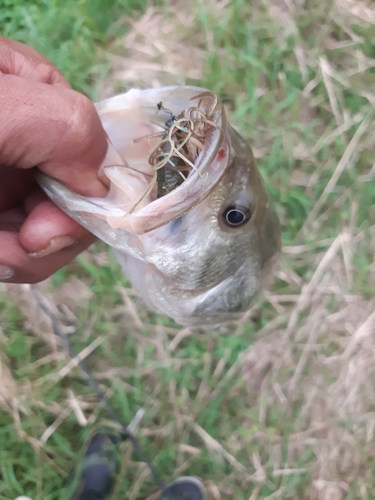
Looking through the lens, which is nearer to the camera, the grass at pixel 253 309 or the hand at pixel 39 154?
the hand at pixel 39 154

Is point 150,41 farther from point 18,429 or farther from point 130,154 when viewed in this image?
point 18,429

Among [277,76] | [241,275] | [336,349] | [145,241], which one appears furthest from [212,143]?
[336,349]

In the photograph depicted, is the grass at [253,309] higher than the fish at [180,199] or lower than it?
lower

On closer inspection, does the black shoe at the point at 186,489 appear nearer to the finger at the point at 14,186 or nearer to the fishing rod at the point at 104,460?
the fishing rod at the point at 104,460

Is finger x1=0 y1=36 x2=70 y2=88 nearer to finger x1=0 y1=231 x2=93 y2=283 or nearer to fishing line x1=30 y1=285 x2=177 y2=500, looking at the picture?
finger x1=0 y1=231 x2=93 y2=283

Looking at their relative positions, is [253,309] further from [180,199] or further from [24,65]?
[24,65]

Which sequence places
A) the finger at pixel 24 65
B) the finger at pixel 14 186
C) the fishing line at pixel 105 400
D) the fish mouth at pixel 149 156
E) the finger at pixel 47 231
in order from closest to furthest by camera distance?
the fish mouth at pixel 149 156 → the finger at pixel 24 65 → the finger at pixel 47 231 → the finger at pixel 14 186 → the fishing line at pixel 105 400

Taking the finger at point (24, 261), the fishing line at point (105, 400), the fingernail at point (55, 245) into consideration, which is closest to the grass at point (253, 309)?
the fishing line at point (105, 400)
